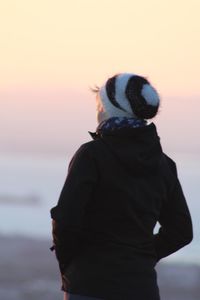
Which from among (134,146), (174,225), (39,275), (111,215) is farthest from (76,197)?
(39,275)

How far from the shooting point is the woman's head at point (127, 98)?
4.55 m

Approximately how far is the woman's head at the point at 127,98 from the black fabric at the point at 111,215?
0.07m

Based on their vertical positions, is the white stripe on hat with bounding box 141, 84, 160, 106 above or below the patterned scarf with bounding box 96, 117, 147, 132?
above

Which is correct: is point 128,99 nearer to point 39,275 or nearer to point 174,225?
point 174,225

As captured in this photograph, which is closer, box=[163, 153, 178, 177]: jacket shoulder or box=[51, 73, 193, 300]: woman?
box=[51, 73, 193, 300]: woman

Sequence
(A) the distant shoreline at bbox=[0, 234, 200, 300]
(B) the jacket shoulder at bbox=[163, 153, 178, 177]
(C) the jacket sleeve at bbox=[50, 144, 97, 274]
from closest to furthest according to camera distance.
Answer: (C) the jacket sleeve at bbox=[50, 144, 97, 274] → (B) the jacket shoulder at bbox=[163, 153, 178, 177] → (A) the distant shoreline at bbox=[0, 234, 200, 300]

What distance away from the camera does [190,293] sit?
893 centimetres

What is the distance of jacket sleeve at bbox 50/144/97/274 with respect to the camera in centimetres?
443

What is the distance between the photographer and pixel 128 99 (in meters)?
4.55

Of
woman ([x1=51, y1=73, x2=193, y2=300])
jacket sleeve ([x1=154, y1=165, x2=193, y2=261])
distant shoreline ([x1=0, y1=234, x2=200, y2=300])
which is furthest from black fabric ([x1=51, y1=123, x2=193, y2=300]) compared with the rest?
distant shoreline ([x1=0, y1=234, x2=200, y2=300])

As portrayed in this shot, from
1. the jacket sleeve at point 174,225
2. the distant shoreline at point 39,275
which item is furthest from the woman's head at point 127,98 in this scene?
the distant shoreline at point 39,275

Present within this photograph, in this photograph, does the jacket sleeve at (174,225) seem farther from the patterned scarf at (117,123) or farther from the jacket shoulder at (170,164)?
the patterned scarf at (117,123)

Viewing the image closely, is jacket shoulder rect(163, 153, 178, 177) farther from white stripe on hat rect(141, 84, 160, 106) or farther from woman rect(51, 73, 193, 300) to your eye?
white stripe on hat rect(141, 84, 160, 106)

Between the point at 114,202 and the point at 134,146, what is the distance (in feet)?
0.77
